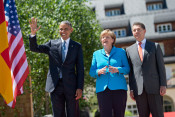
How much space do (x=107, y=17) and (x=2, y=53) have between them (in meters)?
26.2

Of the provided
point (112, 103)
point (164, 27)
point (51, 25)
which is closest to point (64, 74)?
point (112, 103)

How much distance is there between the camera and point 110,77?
3.89 meters

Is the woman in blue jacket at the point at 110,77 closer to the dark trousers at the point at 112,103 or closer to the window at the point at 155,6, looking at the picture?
the dark trousers at the point at 112,103

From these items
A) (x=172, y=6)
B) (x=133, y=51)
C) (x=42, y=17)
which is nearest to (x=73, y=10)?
(x=42, y=17)

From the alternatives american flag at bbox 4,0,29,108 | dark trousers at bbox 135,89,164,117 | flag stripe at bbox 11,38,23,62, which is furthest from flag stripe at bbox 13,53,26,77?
dark trousers at bbox 135,89,164,117

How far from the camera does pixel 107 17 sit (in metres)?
29.4

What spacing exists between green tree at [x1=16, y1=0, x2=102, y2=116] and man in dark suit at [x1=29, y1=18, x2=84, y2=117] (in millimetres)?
7266

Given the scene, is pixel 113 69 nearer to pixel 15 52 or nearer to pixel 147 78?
pixel 147 78

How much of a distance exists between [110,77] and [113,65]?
212 mm

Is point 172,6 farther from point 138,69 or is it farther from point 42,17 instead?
point 138,69

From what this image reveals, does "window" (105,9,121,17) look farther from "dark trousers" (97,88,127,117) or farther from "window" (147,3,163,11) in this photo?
"dark trousers" (97,88,127,117)

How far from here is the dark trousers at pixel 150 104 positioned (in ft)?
12.8

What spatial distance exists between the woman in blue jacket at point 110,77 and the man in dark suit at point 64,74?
0.33 meters

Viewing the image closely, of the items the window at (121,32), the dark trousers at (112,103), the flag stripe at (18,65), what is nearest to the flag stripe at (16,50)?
the flag stripe at (18,65)
